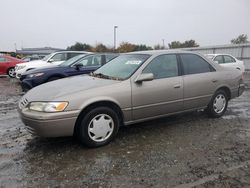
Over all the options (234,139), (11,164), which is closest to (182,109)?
(234,139)

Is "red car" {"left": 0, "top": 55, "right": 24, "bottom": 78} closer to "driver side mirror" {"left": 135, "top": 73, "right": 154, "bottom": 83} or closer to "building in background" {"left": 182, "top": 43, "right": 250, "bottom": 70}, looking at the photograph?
"driver side mirror" {"left": 135, "top": 73, "right": 154, "bottom": 83}

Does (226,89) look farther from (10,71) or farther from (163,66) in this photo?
(10,71)

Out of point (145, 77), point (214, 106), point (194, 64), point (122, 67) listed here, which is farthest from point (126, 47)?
point (145, 77)

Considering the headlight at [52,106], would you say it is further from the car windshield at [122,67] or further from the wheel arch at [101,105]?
the car windshield at [122,67]

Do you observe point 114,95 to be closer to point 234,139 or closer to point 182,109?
point 182,109

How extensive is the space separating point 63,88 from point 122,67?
131 cm

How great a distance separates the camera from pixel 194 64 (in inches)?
211

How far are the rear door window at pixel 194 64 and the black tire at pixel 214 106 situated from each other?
2.10 ft

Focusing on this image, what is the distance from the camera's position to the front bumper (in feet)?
12.0

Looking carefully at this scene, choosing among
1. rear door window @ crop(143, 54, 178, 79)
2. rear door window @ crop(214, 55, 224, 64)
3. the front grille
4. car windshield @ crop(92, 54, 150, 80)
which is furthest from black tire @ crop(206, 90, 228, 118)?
rear door window @ crop(214, 55, 224, 64)

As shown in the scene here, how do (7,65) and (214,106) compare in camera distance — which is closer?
(214,106)

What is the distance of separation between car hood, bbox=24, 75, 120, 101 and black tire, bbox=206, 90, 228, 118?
2.54 metres

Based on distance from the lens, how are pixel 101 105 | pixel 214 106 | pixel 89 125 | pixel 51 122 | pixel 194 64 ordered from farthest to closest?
pixel 214 106
pixel 194 64
pixel 101 105
pixel 89 125
pixel 51 122

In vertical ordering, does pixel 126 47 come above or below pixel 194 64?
above
